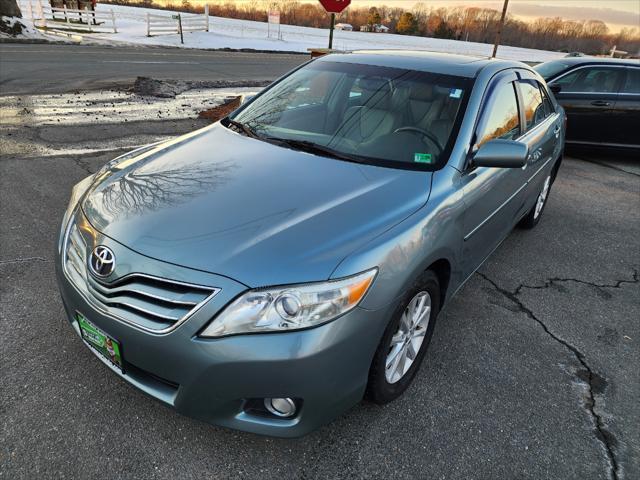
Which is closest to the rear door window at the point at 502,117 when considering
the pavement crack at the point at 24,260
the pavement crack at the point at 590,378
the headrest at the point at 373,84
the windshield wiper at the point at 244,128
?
the headrest at the point at 373,84

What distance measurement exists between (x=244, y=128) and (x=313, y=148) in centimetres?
63

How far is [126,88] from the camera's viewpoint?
10.0 m

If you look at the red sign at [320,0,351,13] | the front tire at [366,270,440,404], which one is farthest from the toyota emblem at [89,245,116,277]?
the red sign at [320,0,351,13]

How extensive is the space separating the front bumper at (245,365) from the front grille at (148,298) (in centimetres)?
3

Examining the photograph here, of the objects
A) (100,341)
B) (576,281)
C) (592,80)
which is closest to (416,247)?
(100,341)

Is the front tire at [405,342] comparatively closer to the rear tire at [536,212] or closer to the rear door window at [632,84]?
the rear tire at [536,212]

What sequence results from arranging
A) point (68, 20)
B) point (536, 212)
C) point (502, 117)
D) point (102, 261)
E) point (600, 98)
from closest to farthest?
point (102, 261)
point (502, 117)
point (536, 212)
point (600, 98)
point (68, 20)

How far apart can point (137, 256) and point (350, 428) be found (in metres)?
1.27

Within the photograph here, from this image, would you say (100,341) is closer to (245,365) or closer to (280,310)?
(245,365)

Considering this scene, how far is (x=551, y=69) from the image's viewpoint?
311 inches

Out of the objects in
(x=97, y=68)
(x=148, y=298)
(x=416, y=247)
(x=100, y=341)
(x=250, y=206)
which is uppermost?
(x=250, y=206)

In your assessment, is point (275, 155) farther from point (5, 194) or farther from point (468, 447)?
point (5, 194)

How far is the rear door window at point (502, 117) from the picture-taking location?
2.95 m

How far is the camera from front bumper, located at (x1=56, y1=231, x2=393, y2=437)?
1.75 metres
